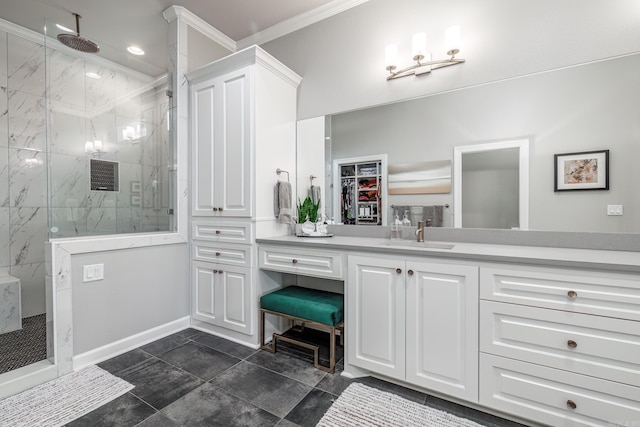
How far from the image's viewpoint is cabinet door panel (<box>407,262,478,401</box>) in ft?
4.97

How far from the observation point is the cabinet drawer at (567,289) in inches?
47.8

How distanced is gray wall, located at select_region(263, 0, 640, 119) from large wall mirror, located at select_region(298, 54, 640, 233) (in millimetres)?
108

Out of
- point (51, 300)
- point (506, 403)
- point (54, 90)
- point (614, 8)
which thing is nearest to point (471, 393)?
point (506, 403)

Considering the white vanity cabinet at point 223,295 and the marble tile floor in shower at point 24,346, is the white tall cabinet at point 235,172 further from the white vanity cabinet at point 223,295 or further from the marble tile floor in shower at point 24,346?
the marble tile floor in shower at point 24,346

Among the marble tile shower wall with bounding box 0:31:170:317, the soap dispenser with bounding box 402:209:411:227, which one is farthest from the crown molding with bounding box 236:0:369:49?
the soap dispenser with bounding box 402:209:411:227

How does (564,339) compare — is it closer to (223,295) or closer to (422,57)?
(422,57)

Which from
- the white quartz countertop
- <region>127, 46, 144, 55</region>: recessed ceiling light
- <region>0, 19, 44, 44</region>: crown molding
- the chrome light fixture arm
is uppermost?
<region>0, 19, 44, 44</region>: crown molding

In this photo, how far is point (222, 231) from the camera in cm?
247

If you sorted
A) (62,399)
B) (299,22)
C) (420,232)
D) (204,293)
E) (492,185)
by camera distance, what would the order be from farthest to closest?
(299,22) < (204,293) < (420,232) < (492,185) < (62,399)

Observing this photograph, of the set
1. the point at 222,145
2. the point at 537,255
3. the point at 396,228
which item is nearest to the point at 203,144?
the point at 222,145

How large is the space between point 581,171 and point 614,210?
10.5 inches

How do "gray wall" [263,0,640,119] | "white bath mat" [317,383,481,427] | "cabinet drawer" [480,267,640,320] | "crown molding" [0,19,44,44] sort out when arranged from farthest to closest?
1. "crown molding" [0,19,44,44]
2. "gray wall" [263,0,640,119]
3. "white bath mat" [317,383,481,427]
4. "cabinet drawer" [480,267,640,320]

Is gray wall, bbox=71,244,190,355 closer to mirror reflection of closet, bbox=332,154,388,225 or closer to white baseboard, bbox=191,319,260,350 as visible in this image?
white baseboard, bbox=191,319,260,350

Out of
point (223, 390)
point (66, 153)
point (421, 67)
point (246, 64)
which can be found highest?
point (246, 64)
